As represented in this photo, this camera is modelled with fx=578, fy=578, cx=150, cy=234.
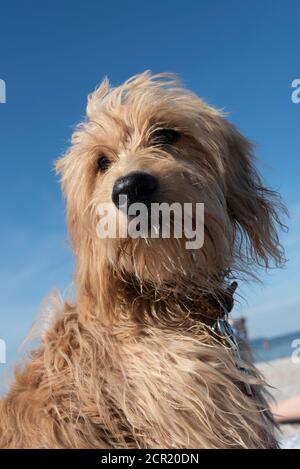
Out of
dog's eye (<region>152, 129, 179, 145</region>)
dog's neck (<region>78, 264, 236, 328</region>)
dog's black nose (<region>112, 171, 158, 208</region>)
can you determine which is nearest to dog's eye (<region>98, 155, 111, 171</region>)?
dog's eye (<region>152, 129, 179, 145</region>)

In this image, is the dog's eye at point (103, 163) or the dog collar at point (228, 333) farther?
the dog's eye at point (103, 163)

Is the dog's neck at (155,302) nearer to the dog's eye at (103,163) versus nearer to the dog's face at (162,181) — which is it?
the dog's face at (162,181)

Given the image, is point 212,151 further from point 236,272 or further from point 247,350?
point 247,350

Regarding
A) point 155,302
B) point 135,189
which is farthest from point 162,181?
point 155,302

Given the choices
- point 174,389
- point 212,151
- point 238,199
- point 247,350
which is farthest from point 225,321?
point 212,151

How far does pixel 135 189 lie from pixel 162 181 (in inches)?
5.9

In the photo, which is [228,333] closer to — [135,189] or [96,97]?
[135,189]

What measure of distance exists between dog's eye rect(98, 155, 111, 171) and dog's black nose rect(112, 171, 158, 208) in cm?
46

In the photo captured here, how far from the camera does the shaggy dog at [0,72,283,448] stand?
263cm

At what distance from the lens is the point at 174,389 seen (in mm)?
2680

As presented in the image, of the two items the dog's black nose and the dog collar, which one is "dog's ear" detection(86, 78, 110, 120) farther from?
the dog collar

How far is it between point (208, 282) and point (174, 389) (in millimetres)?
571

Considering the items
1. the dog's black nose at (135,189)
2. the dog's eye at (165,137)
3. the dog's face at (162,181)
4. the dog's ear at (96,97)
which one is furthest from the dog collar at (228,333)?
the dog's ear at (96,97)

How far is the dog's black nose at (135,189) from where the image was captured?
271cm
